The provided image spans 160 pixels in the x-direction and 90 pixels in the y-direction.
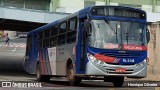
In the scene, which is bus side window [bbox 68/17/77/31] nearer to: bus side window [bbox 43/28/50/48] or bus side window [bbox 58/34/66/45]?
bus side window [bbox 58/34/66/45]

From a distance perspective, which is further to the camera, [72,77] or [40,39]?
[40,39]

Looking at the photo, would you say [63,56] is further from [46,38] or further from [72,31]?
[46,38]

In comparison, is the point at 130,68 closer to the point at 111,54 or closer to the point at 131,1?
the point at 111,54

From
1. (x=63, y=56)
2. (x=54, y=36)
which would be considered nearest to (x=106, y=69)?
(x=63, y=56)

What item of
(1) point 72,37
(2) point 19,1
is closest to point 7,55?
(2) point 19,1

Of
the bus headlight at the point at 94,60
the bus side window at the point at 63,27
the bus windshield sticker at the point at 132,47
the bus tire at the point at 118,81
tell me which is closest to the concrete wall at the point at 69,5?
the bus side window at the point at 63,27

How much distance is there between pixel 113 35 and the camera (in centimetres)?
1720

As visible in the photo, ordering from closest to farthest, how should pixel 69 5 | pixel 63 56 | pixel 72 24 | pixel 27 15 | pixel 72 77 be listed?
pixel 72 77, pixel 72 24, pixel 63 56, pixel 27 15, pixel 69 5

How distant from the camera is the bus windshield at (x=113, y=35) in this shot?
1706 centimetres

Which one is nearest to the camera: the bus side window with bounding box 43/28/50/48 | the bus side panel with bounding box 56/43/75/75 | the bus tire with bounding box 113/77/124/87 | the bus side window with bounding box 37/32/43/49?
the bus side panel with bounding box 56/43/75/75

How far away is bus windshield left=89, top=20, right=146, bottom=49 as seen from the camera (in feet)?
56.0

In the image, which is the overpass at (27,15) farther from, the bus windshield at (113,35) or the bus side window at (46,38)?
the bus windshield at (113,35)

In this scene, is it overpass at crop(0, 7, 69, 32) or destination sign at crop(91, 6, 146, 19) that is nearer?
destination sign at crop(91, 6, 146, 19)

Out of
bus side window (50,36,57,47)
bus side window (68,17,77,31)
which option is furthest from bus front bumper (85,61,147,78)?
bus side window (50,36,57,47)
